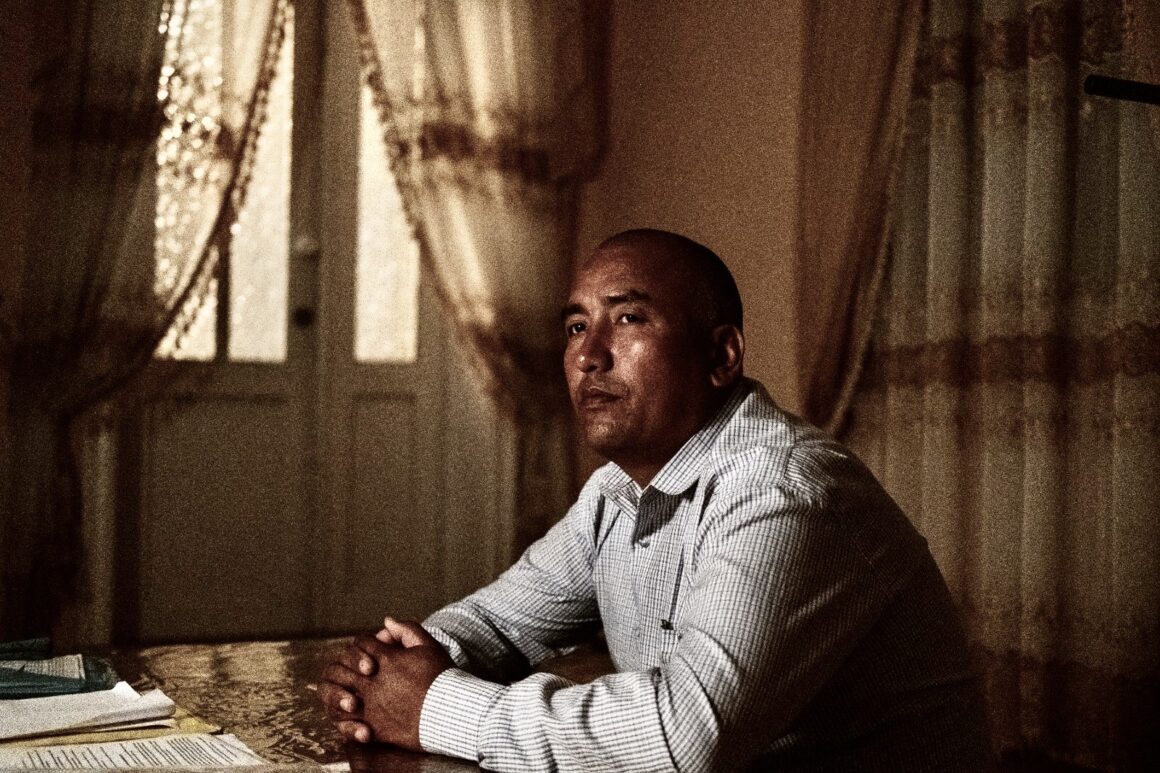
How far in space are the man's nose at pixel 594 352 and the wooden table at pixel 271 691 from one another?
38 centimetres

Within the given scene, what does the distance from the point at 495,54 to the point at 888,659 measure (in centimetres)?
375

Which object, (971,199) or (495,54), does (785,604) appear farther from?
(495,54)

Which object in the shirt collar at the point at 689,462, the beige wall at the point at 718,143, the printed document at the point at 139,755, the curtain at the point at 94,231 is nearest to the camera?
the printed document at the point at 139,755

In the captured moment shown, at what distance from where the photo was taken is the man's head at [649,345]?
1.50 m

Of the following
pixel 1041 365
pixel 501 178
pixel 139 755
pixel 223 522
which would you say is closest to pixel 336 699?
pixel 139 755

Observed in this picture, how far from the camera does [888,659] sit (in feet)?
4.12

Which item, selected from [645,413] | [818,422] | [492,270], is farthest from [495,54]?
[645,413]

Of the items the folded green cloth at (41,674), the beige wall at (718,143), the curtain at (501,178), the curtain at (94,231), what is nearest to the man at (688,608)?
the folded green cloth at (41,674)

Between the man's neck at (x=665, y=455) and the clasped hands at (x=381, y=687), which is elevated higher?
the man's neck at (x=665, y=455)

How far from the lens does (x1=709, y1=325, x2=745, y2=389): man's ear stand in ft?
5.06

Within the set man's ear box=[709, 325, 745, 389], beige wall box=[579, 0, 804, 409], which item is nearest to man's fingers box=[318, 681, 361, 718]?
man's ear box=[709, 325, 745, 389]

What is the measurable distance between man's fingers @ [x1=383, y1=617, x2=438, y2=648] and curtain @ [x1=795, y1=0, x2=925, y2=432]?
2.16 metres

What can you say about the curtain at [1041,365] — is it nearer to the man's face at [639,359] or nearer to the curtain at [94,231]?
the man's face at [639,359]

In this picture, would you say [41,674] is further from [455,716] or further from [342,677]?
[455,716]
